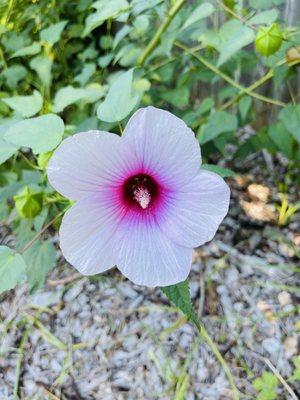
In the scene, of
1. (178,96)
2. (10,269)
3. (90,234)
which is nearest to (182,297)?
(90,234)

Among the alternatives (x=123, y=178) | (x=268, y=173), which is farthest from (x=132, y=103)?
(x=268, y=173)

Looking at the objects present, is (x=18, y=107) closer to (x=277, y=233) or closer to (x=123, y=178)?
(x=123, y=178)

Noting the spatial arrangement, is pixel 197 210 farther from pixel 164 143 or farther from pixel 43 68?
pixel 43 68

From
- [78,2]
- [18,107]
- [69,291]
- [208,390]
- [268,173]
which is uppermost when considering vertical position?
[18,107]

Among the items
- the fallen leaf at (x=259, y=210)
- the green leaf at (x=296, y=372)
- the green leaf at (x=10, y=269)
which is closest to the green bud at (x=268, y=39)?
the green leaf at (x=10, y=269)

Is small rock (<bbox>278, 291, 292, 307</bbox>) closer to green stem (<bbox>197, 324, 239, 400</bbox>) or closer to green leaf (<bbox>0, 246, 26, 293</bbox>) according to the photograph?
green stem (<bbox>197, 324, 239, 400</bbox>)

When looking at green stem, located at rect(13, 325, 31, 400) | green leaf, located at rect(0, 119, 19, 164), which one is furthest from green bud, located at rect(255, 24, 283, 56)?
green stem, located at rect(13, 325, 31, 400)

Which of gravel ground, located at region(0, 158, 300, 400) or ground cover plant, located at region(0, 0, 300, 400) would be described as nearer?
ground cover plant, located at region(0, 0, 300, 400)
